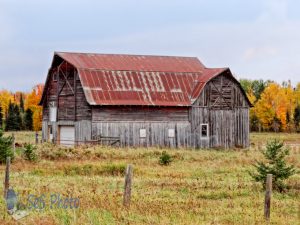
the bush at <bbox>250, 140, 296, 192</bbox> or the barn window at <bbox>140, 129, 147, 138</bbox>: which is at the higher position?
the barn window at <bbox>140, 129, 147, 138</bbox>

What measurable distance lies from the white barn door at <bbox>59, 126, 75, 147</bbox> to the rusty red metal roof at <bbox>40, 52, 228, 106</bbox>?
153 inches

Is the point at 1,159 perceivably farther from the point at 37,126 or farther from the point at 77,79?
the point at 37,126

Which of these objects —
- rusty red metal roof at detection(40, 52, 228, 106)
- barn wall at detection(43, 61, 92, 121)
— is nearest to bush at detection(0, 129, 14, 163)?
rusty red metal roof at detection(40, 52, 228, 106)

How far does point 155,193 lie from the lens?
16.8 m

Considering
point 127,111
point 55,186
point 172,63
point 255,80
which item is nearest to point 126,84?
point 127,111

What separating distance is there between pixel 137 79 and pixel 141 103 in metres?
2.45

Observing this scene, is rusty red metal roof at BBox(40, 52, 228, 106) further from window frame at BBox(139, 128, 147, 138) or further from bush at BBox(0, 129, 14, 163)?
bush at BBox(0, 129, 14, 163)

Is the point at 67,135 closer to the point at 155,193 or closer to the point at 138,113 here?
the point at 138,113

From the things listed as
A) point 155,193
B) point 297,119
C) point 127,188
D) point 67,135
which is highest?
point 297,119

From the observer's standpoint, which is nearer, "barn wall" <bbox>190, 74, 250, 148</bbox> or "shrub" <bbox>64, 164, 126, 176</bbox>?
"shrub" <bbox>64, 164, 126, 176</bbox>

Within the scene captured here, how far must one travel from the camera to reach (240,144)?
43719 millimetres

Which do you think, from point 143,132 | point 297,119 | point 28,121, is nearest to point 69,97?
point 143,132

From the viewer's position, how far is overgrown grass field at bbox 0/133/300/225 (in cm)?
1212

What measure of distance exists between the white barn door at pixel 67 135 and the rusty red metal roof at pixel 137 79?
3.88m
